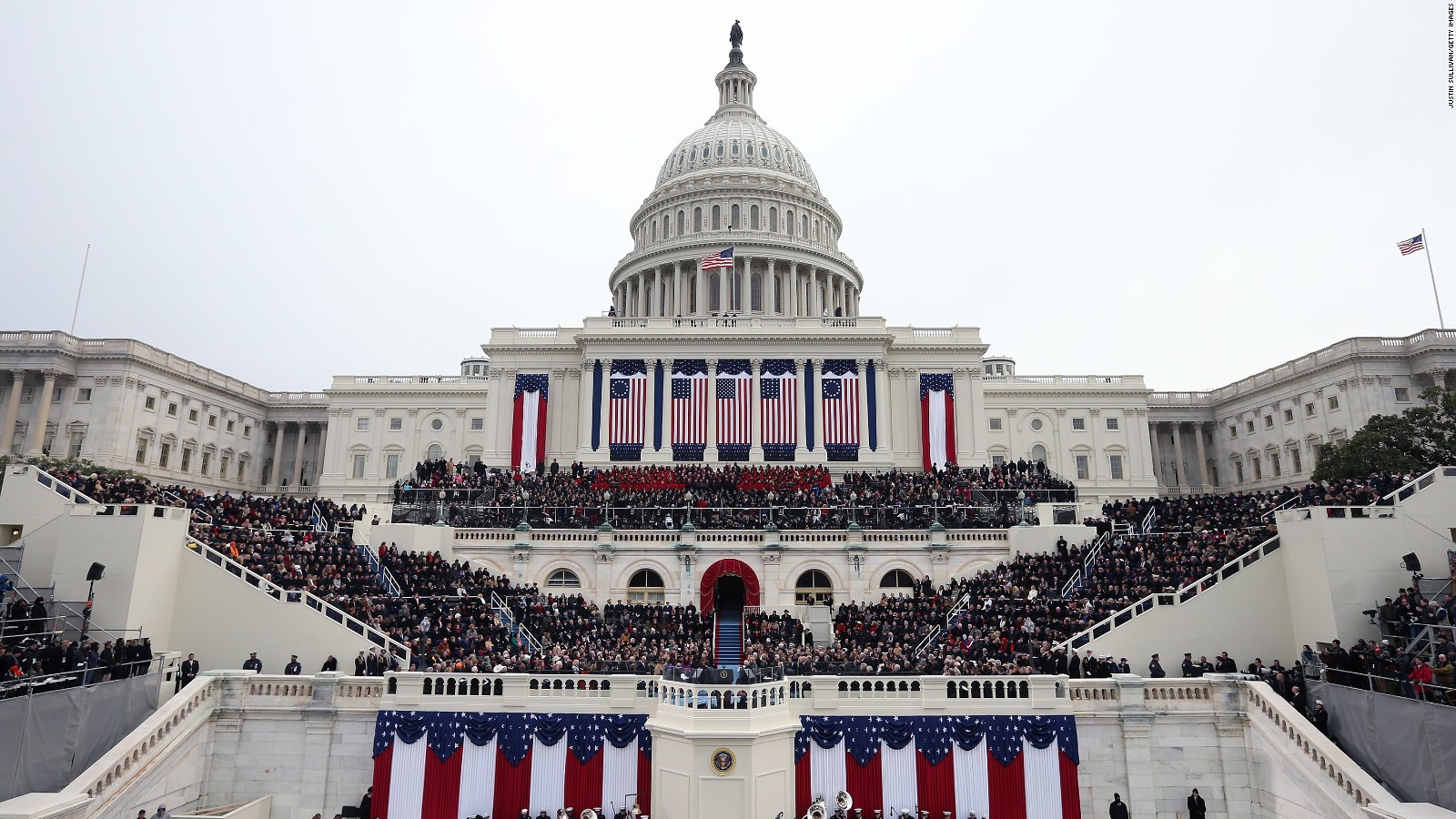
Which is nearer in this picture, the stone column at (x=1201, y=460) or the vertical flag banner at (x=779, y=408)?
the vertical flag banner at (x=779, y=408)

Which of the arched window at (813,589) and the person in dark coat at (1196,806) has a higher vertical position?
the arched window at (813,589)

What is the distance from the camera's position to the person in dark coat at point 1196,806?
21.6 metres

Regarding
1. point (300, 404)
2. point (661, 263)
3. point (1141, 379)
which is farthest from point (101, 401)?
point (1141, 379)

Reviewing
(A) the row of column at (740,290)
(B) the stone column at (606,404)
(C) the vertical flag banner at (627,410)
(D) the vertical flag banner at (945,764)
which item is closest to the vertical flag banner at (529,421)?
(B) the stone column at (606,404)

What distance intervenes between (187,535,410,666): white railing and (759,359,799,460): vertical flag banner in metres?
34.1

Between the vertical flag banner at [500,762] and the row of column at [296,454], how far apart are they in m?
71.5

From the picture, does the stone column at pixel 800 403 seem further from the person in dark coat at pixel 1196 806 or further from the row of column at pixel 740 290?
the person in dark coat at pixel 1196 806

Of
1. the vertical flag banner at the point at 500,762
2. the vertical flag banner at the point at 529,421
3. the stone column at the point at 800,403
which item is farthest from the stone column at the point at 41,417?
the vertical flag banner at the point at 500,762

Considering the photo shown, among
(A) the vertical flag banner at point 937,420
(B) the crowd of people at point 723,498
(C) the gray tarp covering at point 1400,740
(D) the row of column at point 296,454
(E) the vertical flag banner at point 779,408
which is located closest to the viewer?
(C) the gray tarp covering at point 1400,740

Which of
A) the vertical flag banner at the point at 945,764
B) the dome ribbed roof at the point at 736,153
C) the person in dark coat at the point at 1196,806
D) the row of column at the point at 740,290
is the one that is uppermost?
the dome ribbed roof at the point at 736,153

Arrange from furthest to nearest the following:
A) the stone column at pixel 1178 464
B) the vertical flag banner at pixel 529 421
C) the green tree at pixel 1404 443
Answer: the stone column at pixel 1178 464
the vertical flag banner at pixel 529 421
the green tree at pixel 1404 443

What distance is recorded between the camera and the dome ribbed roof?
88562 millimetres

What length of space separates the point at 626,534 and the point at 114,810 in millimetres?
21759

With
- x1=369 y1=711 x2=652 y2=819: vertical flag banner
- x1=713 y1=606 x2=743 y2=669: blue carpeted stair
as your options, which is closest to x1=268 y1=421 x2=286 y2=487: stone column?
x1=713 y1=606 x2=743 y2=669: blue carpeted stair
